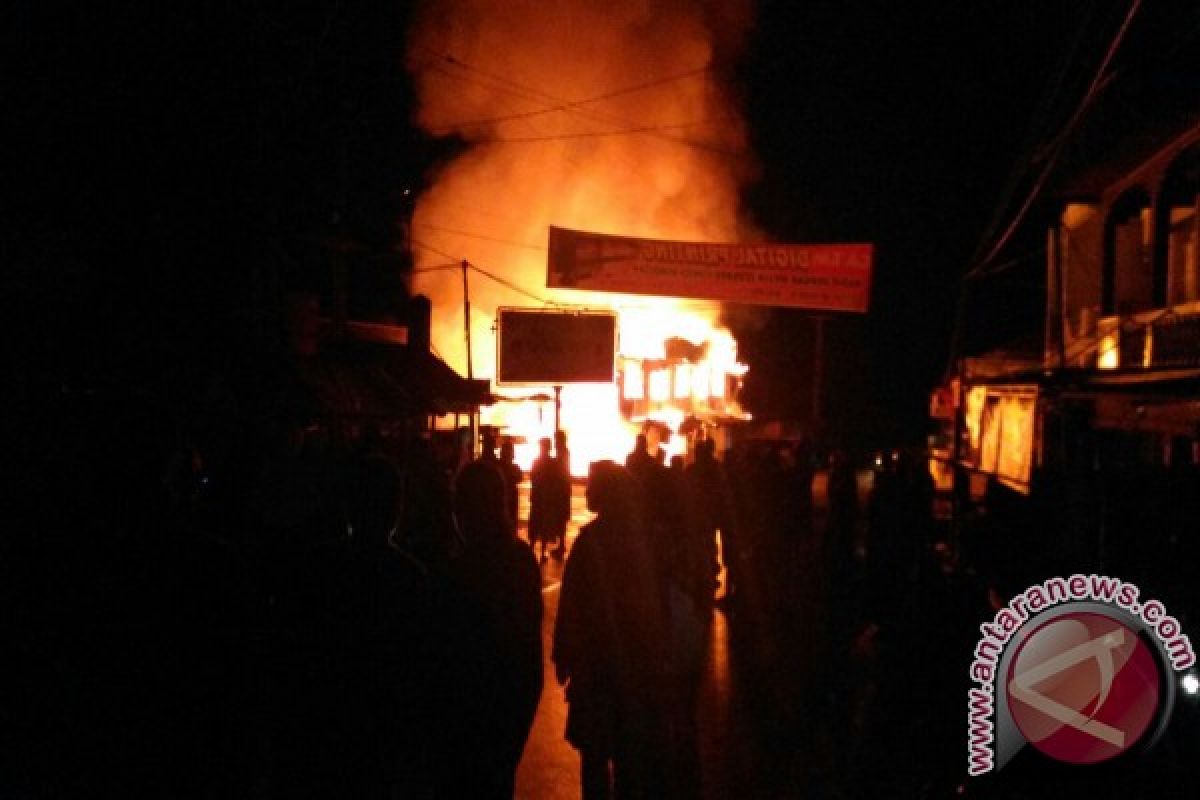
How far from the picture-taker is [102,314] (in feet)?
32.0

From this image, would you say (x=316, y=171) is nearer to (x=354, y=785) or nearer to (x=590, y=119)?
(x=590, y=119)

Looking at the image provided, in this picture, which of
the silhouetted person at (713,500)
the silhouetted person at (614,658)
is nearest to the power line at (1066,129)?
the silhouetted person at (713,500)

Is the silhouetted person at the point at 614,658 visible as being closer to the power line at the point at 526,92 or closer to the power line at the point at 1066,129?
the power line at the point at 1066,129

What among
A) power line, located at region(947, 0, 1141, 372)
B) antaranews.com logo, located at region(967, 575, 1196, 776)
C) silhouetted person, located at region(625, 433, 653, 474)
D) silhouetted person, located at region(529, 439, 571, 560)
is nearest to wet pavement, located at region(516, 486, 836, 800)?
silhouetted person, located at region(625, 433, 653, 474)

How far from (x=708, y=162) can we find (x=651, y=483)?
19.3m

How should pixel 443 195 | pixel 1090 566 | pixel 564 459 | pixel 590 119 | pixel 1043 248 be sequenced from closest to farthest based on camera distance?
pixel 1090 566, pixel 564 459, pixel 1043 248, pixel 590 119, pixel 443 195

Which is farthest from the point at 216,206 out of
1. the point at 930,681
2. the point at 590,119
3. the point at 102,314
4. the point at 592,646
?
the point at 590,119

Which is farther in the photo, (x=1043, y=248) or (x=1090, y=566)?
(x=1043, y=248)

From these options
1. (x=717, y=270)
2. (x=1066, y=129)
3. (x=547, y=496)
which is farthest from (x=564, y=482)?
(x=1066, y=129)

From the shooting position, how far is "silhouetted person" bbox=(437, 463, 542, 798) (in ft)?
11.1

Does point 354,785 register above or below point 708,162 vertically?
below

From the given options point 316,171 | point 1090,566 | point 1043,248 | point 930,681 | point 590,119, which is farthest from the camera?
point 590,119

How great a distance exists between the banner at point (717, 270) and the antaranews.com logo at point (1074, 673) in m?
12.3

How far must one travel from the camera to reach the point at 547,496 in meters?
Answer: 13.1
